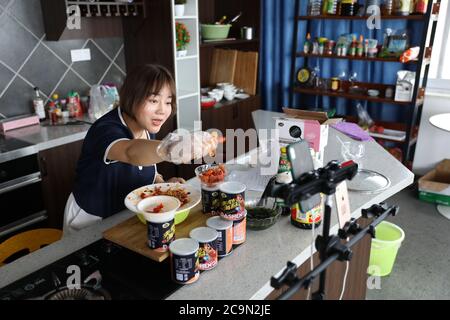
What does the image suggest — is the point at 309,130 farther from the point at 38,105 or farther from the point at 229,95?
the point at 229,95

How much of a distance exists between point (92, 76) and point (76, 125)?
23.2 inches

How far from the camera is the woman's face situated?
1.60 m

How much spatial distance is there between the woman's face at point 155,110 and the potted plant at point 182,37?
1699 mm

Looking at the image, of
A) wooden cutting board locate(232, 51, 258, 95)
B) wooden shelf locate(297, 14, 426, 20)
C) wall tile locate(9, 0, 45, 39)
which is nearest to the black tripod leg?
wall tile locate(9, 0, 45, 39)

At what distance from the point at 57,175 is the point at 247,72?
2070mm

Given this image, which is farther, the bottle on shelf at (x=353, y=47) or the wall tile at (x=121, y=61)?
the bottle on shelf at (x=353, y=47)

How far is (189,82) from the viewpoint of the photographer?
346 cm

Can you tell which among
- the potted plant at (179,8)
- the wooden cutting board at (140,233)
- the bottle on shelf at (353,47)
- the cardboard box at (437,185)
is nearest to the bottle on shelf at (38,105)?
the potted plant at (179,8)

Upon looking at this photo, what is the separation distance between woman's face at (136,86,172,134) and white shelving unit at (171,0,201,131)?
1.68m

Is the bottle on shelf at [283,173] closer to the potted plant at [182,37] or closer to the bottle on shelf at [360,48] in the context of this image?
the potted plant at [182,37]

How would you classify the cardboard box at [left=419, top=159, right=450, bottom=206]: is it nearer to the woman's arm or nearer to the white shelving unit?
the white shelving unit

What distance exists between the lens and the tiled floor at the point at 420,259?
2404 millimetres
